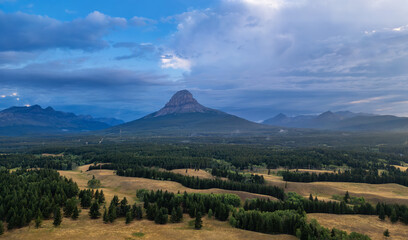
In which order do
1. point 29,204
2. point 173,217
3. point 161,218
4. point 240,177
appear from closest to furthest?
point 29,204 → point 161,218 → point 173,217 → point 240,177

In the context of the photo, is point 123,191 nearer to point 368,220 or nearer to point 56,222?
point 56,222

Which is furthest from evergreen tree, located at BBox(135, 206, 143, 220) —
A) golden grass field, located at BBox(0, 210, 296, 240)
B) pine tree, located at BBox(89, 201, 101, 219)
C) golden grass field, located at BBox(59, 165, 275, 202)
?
golden grass field, located at BBox(59, 165, 275, 202)

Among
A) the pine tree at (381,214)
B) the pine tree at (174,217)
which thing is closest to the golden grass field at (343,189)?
the pine tree at (381,214)

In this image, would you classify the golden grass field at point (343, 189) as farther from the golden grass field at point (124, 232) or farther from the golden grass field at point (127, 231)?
the golden grass field at point (124, 232)

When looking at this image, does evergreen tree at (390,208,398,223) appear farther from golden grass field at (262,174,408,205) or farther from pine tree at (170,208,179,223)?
pine tree at (170,208,179,223)

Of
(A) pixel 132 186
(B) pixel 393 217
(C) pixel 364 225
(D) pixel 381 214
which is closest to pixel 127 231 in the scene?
(A) pixel 132 186

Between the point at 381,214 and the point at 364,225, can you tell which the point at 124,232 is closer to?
the point at 364,225
